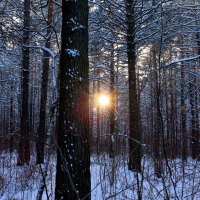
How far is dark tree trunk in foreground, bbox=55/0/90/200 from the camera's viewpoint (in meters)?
2.81

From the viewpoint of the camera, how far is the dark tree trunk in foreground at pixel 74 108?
2.81 metres

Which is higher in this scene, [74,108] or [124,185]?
[74,108]

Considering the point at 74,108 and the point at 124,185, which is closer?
the point at 74,108

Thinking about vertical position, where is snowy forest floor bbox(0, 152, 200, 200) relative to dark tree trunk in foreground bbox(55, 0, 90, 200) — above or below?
below

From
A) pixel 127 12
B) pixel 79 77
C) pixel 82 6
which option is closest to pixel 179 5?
pixel 127 12

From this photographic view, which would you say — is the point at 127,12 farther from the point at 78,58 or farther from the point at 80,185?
the point at 80,185

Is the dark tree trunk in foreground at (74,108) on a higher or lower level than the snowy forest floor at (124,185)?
higher

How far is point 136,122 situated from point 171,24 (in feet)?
9.80

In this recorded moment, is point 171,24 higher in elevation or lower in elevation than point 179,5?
lower

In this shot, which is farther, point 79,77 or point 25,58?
point 25,58

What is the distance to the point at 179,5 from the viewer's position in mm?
7254

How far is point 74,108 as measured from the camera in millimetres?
2928

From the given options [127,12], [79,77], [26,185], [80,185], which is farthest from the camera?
[127,12]

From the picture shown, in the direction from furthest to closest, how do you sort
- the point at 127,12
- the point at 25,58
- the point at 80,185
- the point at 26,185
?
the point at 25,58 < the point at 127,12 < the point at 26,185 < the point at 80,185
